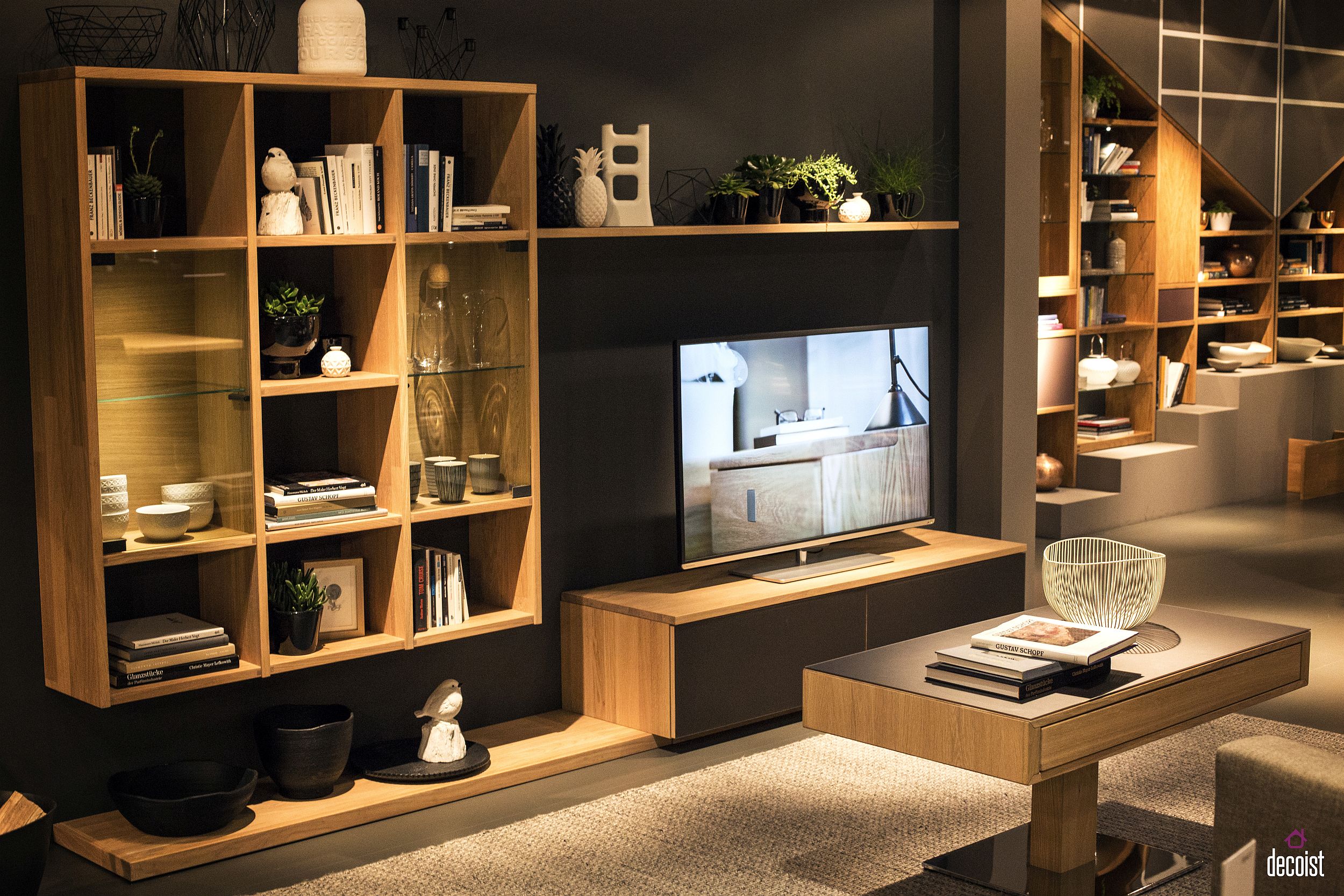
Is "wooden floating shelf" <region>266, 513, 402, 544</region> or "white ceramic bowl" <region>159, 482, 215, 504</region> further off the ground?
"white ceramic bowl" <region>159, 482, 215, 504</region>

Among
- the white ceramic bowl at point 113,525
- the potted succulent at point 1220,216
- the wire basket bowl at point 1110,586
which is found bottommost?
the wire basket bowl at point 1110,586

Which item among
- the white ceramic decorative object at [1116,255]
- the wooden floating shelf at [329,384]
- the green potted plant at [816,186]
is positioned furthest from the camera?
the white ceramic decorative object at [1116,255]

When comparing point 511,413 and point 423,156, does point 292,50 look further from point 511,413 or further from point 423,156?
point 511,413

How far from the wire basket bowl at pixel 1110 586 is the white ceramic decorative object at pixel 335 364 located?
5.82 ft

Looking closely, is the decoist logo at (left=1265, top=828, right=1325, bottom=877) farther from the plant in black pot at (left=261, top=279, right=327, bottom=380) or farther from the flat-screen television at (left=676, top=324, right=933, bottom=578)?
the plant in black pot at (left=261, top=279, right=327, bottom=380)

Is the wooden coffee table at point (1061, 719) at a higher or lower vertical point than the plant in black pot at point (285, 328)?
lower

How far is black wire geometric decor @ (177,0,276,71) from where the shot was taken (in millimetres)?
3639

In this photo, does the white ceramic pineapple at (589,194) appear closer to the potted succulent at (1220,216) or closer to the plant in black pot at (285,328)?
the plant in black pot at (285,328)

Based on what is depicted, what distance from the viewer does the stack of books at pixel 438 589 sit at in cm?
400

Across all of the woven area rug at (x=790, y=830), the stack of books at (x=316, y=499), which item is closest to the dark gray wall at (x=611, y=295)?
the stack of books at (x=316, y=499)

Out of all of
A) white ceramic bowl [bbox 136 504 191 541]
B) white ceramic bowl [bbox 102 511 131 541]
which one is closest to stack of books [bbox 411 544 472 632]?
white ceramic bowl [bbox 136 504 191 541]

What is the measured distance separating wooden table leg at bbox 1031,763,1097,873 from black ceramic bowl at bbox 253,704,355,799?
5.50 feet

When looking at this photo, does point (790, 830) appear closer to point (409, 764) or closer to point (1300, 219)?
point (409, 764)

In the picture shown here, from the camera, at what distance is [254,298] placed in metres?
3.49
